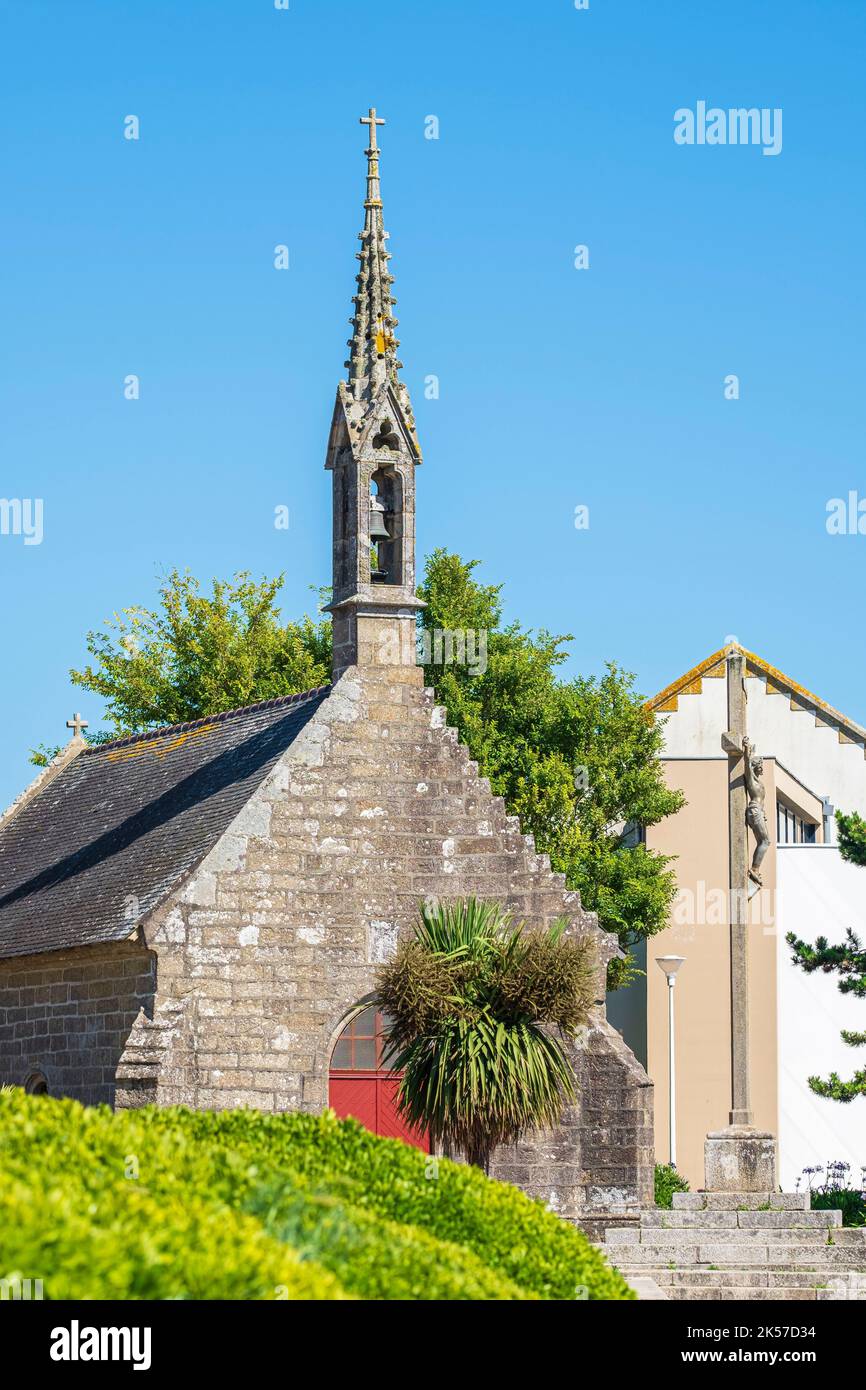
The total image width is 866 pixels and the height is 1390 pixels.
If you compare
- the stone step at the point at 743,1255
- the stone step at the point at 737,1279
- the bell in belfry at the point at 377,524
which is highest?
the bell in belfry at the point at 377,524

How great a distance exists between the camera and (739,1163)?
2247 centimetres

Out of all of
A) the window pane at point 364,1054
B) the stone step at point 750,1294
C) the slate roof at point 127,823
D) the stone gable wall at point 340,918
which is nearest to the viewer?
the stone step at point 750,1294

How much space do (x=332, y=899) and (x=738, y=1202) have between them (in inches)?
233

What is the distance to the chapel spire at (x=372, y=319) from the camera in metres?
27.1

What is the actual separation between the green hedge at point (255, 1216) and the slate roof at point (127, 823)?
12.1m

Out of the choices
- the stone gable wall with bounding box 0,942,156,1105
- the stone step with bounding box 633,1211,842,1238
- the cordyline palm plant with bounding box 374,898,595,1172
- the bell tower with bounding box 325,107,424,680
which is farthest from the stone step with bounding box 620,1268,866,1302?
the bell tower with bounding box 325,107,424,680

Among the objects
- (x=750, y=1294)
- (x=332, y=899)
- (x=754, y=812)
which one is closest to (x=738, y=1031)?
(x=754, y=812)

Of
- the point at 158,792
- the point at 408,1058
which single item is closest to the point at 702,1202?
the point at 408,1058

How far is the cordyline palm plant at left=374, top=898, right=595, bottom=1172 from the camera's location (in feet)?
66.1

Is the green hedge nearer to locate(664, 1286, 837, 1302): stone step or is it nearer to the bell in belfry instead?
locate(664, 1286, 837, 1302): stone step

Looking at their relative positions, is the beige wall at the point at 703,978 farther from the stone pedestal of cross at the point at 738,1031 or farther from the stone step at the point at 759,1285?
the stone step at the point at 759,1285

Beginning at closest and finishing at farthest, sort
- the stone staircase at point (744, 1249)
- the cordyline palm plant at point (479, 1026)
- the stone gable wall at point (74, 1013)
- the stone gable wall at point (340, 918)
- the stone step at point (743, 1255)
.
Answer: the stone staircase at point (744, 1249) → the cordyline palm plant at point (479, 1026) → the stone step at point (743, 1255) → the stone gable wall at point (340, 918) → the stone gable wall at point (74, 1013)

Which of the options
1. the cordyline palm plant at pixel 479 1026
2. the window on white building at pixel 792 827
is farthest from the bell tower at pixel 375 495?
the window on white building at pixel 792 827
